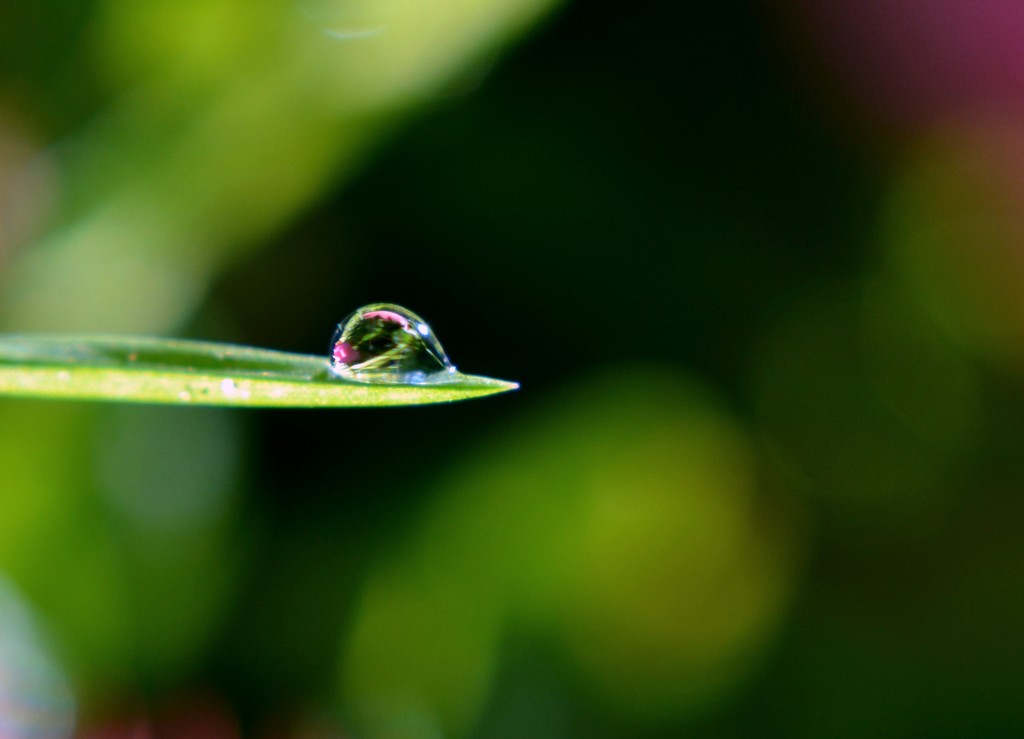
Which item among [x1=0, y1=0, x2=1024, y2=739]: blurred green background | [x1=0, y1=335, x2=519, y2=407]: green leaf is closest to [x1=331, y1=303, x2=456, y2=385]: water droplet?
[x1=0, y1=335, x2=519, y2=407]: green leaf

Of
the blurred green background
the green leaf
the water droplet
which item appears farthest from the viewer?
the blurred green background

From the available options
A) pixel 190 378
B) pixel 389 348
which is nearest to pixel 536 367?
pixel 389 348

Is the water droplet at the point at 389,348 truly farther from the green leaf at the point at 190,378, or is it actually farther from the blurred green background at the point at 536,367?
the blurred green background at the point at 536,367

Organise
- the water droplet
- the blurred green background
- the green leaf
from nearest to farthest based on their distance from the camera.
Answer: the green leaf
the water droplet
the blurred green background

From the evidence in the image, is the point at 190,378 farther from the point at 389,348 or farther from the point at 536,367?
the point at 536,367

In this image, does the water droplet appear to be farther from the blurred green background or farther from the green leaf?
the blurred green background

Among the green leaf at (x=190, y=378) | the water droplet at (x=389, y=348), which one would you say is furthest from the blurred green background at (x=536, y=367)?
the green leaf at (x=190, y=378)

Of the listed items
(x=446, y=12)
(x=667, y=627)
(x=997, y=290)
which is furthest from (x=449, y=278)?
(x=997, y=290)

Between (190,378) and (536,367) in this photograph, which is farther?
(536,367)
